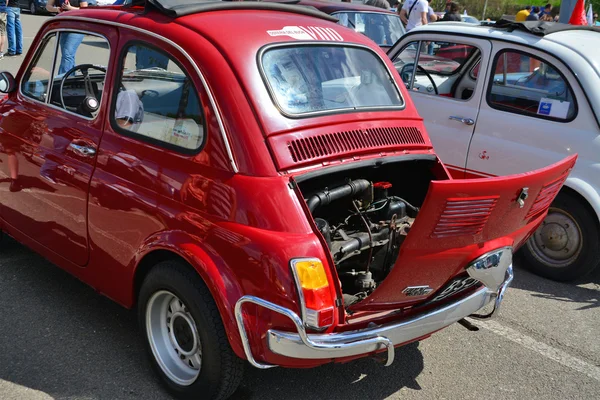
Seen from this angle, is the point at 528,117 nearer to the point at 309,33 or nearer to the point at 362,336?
the point at 309,33

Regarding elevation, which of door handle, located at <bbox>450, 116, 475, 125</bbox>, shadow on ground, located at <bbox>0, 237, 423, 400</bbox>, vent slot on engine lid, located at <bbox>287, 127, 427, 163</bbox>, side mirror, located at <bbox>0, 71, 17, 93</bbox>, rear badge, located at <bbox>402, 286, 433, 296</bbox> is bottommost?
shadow on ground, located at <bbox>0, 237, 423, 400</bbox>

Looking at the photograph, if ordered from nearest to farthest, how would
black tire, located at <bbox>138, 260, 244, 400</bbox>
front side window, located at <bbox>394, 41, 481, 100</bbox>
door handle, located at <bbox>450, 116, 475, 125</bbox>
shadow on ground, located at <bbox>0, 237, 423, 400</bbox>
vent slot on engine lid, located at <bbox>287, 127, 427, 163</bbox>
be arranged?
black tire, located at <bbox>138, 260, 244, 400</bbox>, vent slot on engine lid, located at <bbox>287, 127, 427, 163</bbox>, shadow on ground, located at <bbox>0, 237, 423, 400</bbox>, door handle, located at <bbox>450, 116, 475, 125</bbox>, front side window, located at <bbox>394, 41, 481, 100</bbox>

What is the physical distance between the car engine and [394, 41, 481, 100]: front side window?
273 cm

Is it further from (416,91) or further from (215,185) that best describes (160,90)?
(416,91)

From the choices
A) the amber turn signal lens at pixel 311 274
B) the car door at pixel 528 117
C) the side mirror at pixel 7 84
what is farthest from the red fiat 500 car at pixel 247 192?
the car door at pixel 528 117

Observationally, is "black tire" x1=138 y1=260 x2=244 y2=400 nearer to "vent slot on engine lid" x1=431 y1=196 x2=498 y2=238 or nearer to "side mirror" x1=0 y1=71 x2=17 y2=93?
"vent slot on engine lid" x1=431 y1=196 x2=498 y2=238

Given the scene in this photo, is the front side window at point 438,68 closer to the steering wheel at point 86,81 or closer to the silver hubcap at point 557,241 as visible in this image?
the silver hubcap at point 557,241

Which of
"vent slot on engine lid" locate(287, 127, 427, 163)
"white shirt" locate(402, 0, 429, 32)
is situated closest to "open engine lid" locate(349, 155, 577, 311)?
"vent slot on engine lid" locate(287, 127, 427, 163)

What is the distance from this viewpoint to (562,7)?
359 inches

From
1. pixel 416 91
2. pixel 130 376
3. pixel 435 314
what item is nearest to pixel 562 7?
pixel 416 91

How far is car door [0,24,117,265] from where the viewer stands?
350cm

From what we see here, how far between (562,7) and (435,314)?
7.71 m

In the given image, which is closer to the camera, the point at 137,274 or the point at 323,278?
the point at 323,278

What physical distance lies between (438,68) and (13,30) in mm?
8808
